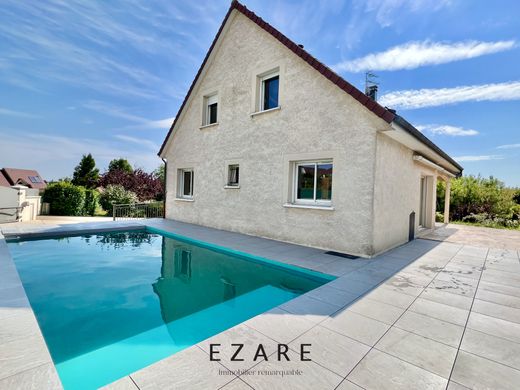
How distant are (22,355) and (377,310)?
4.91 m

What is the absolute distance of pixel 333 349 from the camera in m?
3.04

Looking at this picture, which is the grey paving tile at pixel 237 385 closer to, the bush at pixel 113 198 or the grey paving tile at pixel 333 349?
the grey paving tile at pixel 333 349

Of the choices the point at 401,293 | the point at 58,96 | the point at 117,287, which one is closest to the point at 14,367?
the point at 117,287

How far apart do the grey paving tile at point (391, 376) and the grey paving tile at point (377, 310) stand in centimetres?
104

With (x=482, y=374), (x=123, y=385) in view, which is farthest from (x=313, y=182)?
(x=123, y=385)

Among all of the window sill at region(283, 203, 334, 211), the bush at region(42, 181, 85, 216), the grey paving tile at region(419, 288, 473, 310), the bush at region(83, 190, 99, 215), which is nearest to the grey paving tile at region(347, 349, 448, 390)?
the grey paving tile at region(419, 288, 473, 310)

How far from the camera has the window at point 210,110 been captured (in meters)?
13.6

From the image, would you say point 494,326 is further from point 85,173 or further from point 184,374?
point 85,173

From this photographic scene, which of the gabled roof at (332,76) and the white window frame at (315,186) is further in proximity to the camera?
the white window frame at (315,186)

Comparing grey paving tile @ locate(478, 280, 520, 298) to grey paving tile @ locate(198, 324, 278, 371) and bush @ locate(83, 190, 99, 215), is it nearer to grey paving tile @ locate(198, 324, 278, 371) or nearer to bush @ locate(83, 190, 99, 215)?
grey paving tile @ locate(198, 324, 278, 371)

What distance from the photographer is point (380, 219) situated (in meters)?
7.86

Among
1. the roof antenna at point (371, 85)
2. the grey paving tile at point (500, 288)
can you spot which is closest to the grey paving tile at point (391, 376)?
the grey paving tile at point (500, 288)

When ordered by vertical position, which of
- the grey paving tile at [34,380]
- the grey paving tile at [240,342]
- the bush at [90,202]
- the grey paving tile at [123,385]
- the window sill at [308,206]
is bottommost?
the grey paving tile at [34,380]

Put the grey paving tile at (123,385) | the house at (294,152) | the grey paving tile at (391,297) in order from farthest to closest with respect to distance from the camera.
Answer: the house at (294,152) < the grey paving tile at (391,297) < the grey paving tile at (123,385)
